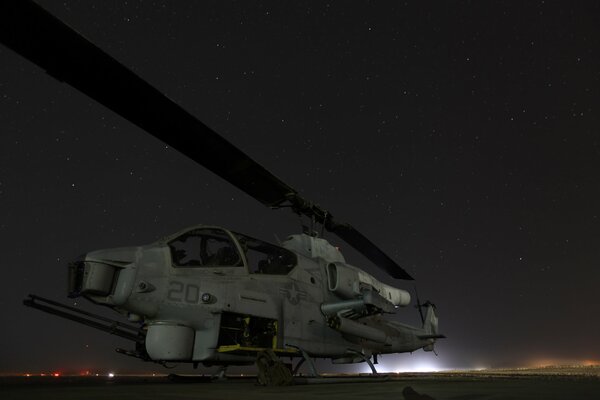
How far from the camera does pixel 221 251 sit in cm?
896

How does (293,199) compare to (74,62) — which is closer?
(74,62)

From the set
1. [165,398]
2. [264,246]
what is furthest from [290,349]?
[165,398]

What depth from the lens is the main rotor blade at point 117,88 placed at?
18.3 feet

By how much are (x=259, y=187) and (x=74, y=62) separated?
4.78m

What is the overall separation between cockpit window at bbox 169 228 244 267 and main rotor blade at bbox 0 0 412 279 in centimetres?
123

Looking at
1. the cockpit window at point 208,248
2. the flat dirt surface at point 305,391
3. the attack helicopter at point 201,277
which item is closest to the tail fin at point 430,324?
the attack helicopter at point 201,277

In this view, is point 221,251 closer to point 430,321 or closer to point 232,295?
point 232,295

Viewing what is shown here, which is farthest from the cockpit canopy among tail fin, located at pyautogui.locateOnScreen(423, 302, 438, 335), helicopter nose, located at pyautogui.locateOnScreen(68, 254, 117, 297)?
tail fin, located at pyautogui.locateOnScreen(423, 302, 438, 335)

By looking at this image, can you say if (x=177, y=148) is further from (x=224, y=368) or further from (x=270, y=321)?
(x=224, y=368)

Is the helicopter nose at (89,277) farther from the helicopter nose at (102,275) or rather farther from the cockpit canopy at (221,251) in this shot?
the cockpit canopy at (221,251)

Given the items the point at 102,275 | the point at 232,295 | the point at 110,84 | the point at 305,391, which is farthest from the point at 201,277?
the point at 110,84

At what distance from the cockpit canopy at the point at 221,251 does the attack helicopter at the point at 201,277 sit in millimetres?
21

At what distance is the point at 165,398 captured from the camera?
13.5 feet

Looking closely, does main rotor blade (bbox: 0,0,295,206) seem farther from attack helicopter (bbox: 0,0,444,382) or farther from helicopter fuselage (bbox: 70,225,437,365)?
helicopter fuselage (bbox: 70,225,437,365)
